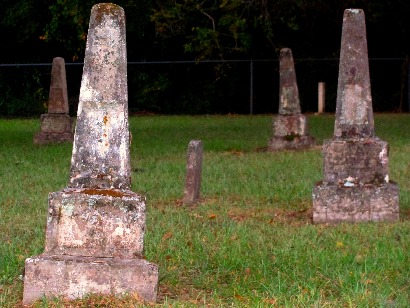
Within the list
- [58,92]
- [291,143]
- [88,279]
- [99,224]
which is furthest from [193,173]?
[58,92]

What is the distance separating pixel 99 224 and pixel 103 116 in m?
0.78

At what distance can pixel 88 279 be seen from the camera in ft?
24.3

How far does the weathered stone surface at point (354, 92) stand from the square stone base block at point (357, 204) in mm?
637

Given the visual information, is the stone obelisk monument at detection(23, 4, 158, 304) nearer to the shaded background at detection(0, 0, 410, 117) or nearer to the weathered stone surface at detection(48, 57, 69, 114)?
the weathered stone surface at detection(48, 57, 69, 114)

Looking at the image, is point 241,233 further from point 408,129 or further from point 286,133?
point 408,129

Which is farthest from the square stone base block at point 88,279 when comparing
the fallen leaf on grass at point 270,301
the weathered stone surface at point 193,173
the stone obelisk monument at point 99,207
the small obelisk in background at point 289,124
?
the small obelisk in background at point 289,124

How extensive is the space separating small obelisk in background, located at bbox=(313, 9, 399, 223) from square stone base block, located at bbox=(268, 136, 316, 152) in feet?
31.1

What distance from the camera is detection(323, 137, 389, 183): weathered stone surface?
1195 cm

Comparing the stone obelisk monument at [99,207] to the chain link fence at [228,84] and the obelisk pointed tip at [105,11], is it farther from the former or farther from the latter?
the chain link fence at [228,84]

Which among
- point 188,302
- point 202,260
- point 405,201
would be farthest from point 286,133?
point 188,302

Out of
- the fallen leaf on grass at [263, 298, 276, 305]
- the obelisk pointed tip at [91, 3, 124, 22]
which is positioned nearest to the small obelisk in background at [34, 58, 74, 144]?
the obelisk pointed tip at [91, 3, 124, 22]

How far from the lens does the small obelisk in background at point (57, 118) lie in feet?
77.2

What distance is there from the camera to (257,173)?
16516 mm

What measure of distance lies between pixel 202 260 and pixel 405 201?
5.07 m
